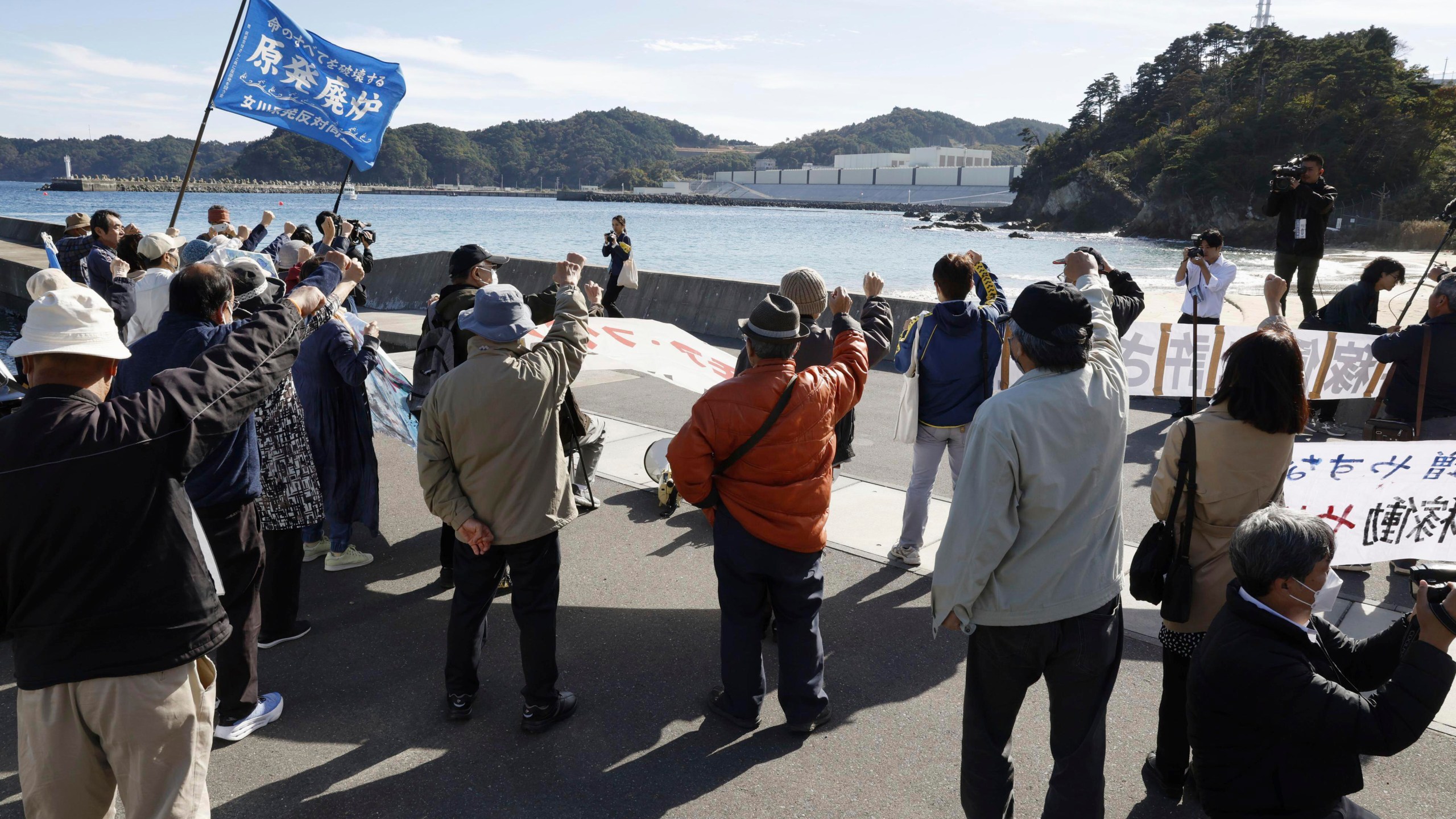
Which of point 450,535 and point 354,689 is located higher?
point 450,535

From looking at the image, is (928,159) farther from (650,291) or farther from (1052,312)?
(1052,312)

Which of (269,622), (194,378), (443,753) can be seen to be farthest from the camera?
(269,622)

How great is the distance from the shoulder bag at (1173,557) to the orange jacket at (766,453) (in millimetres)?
1226

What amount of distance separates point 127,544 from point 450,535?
2984mm

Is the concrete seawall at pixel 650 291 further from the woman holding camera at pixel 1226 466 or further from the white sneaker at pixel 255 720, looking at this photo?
the white sneaker at pixel 255 720

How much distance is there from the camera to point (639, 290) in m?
15.9

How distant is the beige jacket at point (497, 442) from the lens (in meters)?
3.59

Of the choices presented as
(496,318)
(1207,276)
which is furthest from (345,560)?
(1207,276)

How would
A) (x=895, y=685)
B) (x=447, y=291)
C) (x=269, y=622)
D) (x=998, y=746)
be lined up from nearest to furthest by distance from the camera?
(x=998, y=746) → (x=895, y=685) → (x=269, y=622) → (x=447, y=291)

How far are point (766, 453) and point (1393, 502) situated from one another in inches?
129

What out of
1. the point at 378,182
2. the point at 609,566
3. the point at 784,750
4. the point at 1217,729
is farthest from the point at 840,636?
the point at 378,182

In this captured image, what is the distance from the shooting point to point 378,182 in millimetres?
179500

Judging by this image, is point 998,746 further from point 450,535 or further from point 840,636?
point 450,535

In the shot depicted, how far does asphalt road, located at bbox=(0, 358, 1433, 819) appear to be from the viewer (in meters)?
3.36
